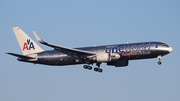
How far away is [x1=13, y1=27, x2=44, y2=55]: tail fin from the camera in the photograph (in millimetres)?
87800

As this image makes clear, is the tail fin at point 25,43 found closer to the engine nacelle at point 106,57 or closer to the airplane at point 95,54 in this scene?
the airplane at point 95,54

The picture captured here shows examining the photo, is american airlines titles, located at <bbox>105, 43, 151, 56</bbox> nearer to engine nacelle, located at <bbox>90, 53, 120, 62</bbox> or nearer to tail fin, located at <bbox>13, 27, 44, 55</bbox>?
engine nacelle, located at <bbox>90, 53, 120, 62</bbox>

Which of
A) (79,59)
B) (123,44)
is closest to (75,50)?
(79,59)

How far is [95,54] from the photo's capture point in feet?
266

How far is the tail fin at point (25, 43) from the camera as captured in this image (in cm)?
8780

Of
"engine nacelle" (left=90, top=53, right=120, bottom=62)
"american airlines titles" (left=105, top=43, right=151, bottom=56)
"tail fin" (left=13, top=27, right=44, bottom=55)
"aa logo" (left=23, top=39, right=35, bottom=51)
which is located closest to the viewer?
"american airlines titles" (left=105, top=43, right=151, bottom=56)

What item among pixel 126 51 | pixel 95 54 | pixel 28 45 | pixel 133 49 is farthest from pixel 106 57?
pixel 28 45

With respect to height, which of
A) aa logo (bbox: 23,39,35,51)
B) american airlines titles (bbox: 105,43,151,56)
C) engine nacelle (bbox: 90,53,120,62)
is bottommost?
engine nacelle (bbox: 90,53,120,62)

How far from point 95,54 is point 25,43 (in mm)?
15861

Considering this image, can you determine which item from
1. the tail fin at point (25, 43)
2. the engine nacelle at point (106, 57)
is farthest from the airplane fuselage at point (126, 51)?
the tail fin at point (25, 43)

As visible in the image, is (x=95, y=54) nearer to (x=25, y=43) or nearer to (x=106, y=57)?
(x=106, y=57)

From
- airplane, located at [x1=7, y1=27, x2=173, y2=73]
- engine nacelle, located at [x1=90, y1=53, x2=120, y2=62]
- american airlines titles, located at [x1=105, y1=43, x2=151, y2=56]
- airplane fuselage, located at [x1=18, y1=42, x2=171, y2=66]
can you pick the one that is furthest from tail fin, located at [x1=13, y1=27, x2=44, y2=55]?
american airlines titles, located at [x1=105, y1=43, x2=151, y2=56]

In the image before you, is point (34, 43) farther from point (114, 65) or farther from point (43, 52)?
point (114, 65)

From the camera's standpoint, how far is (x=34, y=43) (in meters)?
89.2
